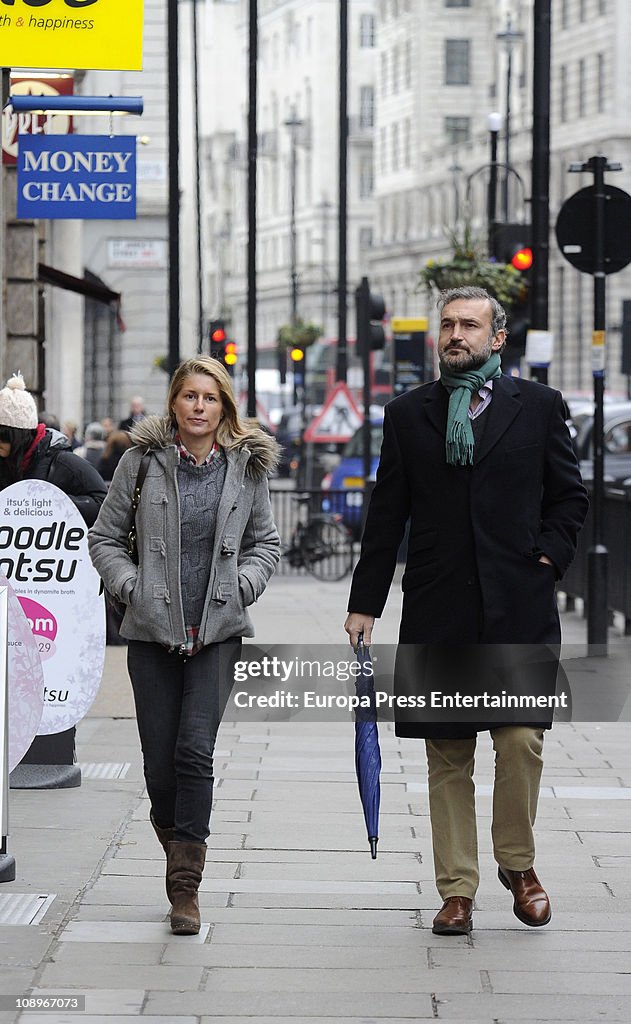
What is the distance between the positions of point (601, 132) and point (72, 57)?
236 ft

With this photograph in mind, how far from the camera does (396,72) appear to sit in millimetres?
108250

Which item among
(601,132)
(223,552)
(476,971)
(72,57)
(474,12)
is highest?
(474,12)

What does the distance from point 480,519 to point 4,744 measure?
67.2 inches

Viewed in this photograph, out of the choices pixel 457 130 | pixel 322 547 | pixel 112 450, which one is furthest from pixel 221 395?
pixel 457 130

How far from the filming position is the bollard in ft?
21.6

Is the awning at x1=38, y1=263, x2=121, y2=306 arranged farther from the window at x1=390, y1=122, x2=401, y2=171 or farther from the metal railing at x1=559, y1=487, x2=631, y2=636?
the window at x1=390, y1=122, x2=401, y2=171

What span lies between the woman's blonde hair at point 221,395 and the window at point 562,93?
80.7 m

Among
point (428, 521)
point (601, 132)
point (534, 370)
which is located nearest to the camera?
point (428, 521)

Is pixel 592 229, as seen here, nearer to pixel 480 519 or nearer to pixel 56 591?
pixel 56 591

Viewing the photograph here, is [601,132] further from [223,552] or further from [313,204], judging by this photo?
[223,552]

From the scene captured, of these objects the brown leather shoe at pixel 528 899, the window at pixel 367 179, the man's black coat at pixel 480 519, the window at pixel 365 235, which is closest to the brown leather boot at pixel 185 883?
the man's black coat at pixel 480 519

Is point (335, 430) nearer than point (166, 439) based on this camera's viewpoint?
No

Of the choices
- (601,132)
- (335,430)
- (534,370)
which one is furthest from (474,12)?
(534,370)

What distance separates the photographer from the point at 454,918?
240 inches
